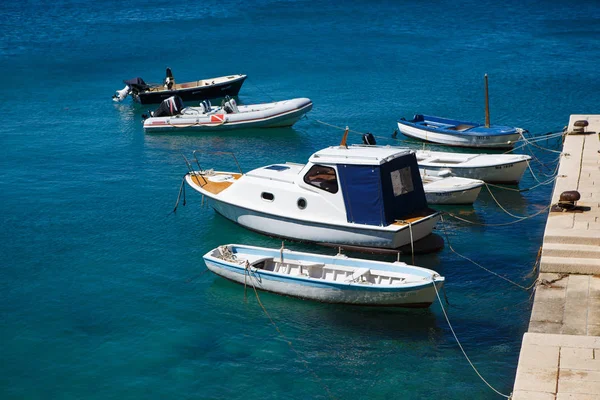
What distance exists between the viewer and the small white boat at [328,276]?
20.3 m

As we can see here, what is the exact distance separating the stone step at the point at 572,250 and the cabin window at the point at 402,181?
5.32 metres

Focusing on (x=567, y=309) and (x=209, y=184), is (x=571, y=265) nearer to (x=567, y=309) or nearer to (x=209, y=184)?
(x=567, y=309)

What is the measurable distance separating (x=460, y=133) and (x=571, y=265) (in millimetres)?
16271

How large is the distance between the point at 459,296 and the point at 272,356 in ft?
18.9

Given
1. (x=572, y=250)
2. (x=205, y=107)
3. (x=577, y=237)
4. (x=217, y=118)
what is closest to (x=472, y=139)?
(x=217, y=118)

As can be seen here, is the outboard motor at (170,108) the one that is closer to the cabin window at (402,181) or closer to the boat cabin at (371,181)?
the boat cabin at (371,181)

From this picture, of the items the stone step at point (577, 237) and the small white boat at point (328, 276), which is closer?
the stone step at point (577, 237)

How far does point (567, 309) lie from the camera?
1745cm

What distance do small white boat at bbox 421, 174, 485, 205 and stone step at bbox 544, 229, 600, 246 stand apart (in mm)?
7821

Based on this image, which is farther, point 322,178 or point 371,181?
point 322,178

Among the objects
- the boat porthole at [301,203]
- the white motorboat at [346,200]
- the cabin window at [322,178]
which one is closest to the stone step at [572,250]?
the white motorboat at [346,200]

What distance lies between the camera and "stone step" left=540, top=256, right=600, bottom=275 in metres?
19.1

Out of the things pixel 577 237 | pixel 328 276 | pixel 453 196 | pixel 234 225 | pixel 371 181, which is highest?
pixel 371 181

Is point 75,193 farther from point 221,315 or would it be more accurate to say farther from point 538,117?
point 538,117
